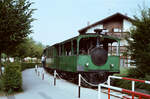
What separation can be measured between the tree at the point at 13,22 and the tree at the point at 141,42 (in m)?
5.82

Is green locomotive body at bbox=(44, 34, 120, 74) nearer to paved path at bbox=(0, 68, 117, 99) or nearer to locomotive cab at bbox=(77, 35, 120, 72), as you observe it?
locomotive cab at bbox=(77, 35, 120, 72)

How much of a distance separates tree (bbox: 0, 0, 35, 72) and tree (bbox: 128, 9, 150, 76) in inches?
229

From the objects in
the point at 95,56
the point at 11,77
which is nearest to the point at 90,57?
the point at 95,56

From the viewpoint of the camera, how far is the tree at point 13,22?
9.31 meters

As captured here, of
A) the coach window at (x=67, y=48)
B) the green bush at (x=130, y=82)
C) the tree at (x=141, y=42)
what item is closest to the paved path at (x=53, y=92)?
the green bush at (x=130, y=82)

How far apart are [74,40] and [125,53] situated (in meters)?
3.18

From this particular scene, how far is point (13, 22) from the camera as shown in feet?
31.5

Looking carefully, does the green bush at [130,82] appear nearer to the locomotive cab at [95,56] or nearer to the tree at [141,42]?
the tree at [141,42]

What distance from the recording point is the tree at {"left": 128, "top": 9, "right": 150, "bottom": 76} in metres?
10.8

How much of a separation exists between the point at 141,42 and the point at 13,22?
689cm

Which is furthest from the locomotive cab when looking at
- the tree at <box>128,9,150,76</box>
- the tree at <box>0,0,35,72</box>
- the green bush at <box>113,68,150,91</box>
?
the tree at <box>0,0,35,72</box>

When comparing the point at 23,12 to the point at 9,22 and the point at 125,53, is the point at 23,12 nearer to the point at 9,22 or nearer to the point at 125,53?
the point at 9,22

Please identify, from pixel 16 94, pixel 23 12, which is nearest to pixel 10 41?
pixel 23 12

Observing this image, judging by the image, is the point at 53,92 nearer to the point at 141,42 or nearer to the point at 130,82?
the point at 130,82
